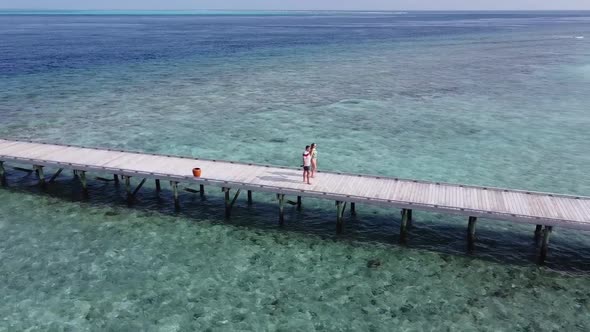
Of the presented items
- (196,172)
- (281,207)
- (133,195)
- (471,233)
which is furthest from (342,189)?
(133,195)

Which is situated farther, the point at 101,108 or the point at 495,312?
the point at 101,108

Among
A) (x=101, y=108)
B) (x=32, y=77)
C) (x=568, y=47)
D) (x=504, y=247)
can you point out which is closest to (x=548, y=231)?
(x=504, y=247)

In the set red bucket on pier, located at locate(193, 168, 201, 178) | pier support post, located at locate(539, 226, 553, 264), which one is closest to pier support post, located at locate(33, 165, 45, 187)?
red bucket on pier, located at locate(193, 168, 201, 178)

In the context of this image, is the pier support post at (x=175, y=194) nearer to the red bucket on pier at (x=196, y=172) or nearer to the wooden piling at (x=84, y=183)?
the red bucket on pier at (x=196, y=172)

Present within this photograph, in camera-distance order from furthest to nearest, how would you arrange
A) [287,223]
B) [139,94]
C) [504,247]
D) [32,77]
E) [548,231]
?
[32,77] < [139,94] < [287,223] < [504,247] < [548,231]

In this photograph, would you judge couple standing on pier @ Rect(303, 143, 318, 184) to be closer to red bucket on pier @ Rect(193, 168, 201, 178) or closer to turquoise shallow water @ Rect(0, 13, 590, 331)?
turquoise shallow water @ Rect(0, 13, 590, 331)

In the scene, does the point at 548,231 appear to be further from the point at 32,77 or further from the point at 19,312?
the point at 32,77

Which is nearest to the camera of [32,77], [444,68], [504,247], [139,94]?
[504,247]
